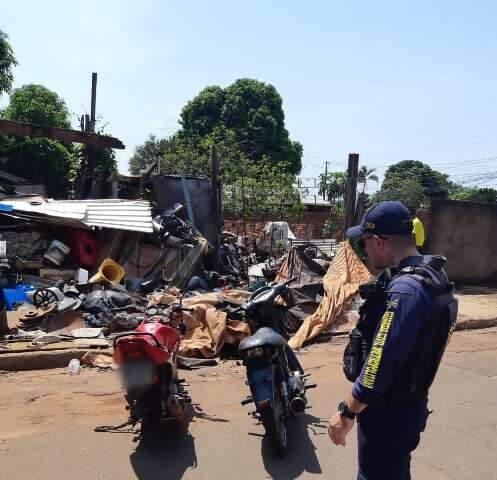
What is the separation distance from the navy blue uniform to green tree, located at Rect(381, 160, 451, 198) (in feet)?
151

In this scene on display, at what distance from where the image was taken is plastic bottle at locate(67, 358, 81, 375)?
607cm

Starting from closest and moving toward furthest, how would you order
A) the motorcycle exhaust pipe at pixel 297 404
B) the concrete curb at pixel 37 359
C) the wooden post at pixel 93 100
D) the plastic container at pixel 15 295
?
the motorcycle exhaust pipe at pixel 297 404 < the concrete curb at pixel 37 359 < the plastic container at pixel 15 295 < the wooden post at pixel 93 100

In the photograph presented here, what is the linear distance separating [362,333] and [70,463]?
2475mm

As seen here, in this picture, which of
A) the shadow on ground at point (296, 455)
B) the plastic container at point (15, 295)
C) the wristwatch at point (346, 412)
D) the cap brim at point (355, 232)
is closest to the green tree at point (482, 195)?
the plastic container at point (15, 295)

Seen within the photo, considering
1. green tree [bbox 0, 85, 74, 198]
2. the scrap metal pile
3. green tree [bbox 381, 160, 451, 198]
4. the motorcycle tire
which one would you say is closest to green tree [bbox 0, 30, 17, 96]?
green tree [bbox 0, 85, 74, 198]

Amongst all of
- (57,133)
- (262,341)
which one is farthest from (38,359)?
(57,133)

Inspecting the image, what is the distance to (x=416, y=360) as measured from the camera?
7.77 feet

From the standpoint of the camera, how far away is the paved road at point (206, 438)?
155 inches

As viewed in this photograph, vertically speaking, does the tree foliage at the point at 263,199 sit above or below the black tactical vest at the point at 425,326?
above

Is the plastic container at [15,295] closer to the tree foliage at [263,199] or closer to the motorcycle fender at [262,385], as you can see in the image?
the motorcycle fender at [262,385]

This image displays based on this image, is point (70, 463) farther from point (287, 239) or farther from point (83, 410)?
point (287, 239)

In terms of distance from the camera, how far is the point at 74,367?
6141 millimetres

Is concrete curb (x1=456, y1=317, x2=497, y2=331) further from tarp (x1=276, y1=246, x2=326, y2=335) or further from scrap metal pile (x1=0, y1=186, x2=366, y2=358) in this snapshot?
tarp (x1=276, y1=246, x2=326, y2=335)

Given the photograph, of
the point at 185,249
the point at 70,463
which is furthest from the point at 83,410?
the point at 185,249
